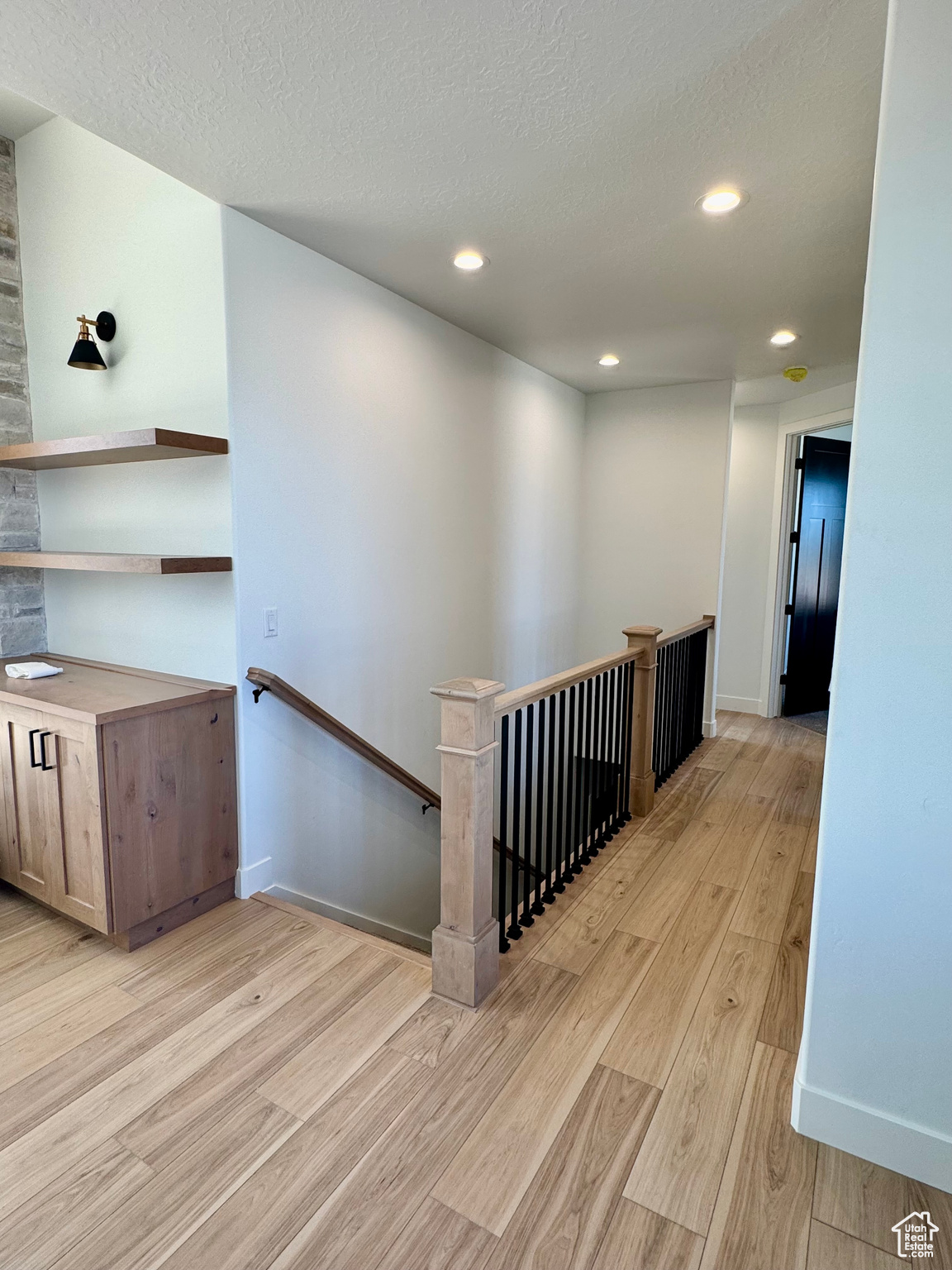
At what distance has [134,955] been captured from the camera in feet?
→ 7.73

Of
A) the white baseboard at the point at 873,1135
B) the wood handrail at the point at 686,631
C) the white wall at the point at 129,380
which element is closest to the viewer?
the white baseboard at the point at 873,1135

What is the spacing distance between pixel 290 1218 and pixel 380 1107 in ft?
1.07

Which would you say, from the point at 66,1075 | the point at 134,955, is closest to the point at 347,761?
the point at 134,955

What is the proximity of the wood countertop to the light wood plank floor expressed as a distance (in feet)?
2.82

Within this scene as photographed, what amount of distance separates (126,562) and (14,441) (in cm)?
129

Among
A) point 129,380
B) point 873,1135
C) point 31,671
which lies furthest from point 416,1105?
point 129,380

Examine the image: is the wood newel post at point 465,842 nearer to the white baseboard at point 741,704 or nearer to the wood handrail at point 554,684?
the wood handrail at point 554,684

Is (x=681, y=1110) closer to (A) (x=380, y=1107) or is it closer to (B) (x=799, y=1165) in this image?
(B) (x=799, y=1165)

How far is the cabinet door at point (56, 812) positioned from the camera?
7.45ft

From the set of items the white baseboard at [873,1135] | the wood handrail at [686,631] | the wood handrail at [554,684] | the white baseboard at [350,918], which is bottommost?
the white baseboard at [350,918]

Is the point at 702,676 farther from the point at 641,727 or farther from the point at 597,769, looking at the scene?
the point at 597,769

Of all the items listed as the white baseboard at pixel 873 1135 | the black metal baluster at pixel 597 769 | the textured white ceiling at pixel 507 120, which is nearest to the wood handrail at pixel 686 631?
the black metal baluster at pixel 597 769

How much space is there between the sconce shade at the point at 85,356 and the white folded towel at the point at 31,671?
121cm

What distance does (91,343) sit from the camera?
2652 mm
